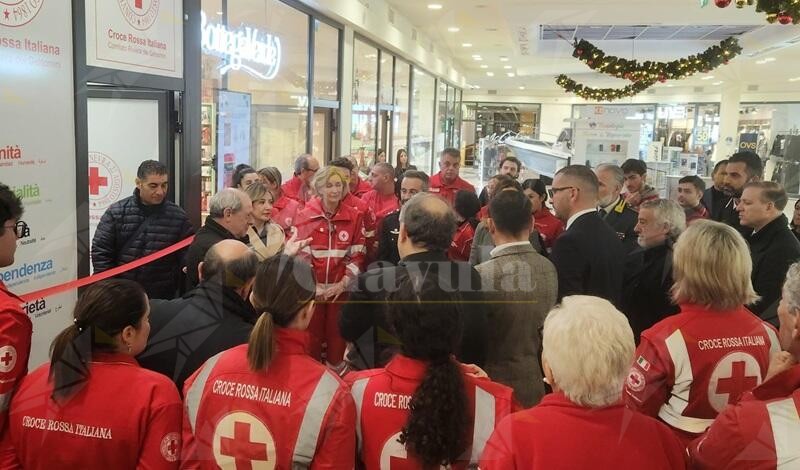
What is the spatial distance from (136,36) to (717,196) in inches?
187

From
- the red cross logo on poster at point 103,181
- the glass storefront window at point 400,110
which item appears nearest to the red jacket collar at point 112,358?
the red cross logo on poster at point 103,181

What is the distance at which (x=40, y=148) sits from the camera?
10.5 feet

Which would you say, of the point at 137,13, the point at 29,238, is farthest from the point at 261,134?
the point at 29,238

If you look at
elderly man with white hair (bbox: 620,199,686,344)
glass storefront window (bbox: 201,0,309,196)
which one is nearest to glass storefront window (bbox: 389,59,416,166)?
glass storefront window (bbox: 201,0,309,196)

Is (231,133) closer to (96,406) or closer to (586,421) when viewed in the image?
(96,406)

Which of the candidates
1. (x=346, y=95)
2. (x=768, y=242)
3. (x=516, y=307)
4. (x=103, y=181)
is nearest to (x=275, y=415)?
(x=516, y=307)

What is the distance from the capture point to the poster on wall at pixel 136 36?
3600 mm

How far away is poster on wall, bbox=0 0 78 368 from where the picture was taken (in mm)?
2982

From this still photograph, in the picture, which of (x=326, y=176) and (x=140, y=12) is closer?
(x=326, y=176)

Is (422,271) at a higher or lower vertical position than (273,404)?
higher

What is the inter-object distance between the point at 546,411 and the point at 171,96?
402 cm

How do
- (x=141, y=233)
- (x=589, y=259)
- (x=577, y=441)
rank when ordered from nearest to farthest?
1. (x=577, y=441)
2. (x=589, y=259)
3. (x=141, y=233)

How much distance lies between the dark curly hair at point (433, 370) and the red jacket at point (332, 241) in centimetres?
228

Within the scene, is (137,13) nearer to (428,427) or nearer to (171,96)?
(171,96)
